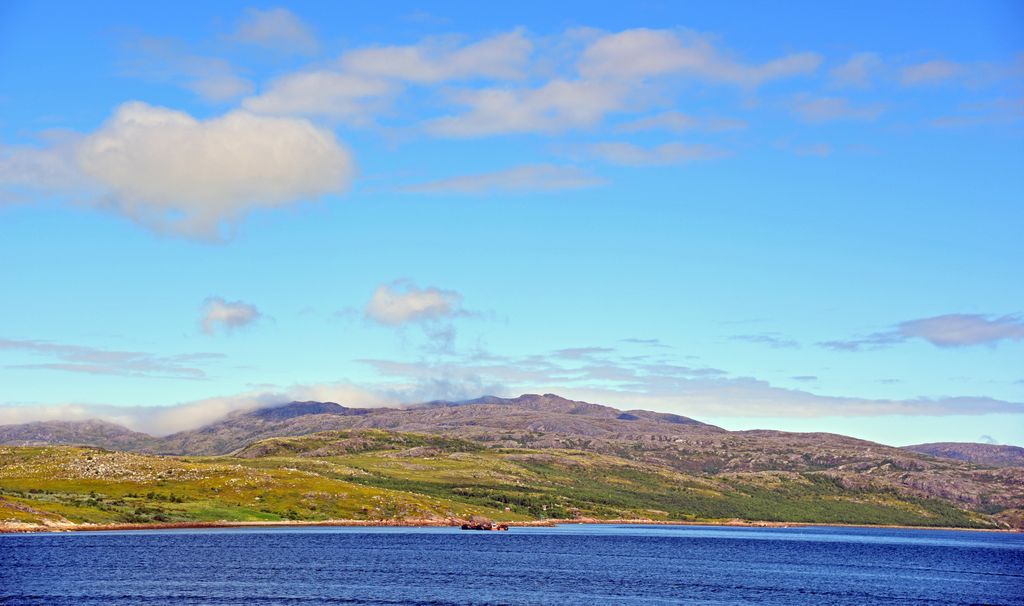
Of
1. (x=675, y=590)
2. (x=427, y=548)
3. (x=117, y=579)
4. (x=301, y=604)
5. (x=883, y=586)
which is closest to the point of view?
(x=301, y=604)

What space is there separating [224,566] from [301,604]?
36877mm

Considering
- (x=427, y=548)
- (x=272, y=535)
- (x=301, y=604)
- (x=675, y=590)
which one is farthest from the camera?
(x=272, y=535)

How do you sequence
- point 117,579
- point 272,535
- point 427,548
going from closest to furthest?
point 117,579
point 427,548
point 272,535

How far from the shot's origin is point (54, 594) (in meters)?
102

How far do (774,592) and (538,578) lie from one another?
102 ft

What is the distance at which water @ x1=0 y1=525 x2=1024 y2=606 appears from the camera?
109312 mm

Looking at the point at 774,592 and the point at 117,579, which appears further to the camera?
the point at 774,592

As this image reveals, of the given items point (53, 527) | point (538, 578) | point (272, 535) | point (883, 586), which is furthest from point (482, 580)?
point (53, 527)

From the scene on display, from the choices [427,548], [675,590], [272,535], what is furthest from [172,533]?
[675,590]

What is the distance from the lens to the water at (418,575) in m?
109

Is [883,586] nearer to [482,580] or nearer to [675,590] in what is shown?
[675,590]

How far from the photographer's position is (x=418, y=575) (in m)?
133

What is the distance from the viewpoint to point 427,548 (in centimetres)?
18375

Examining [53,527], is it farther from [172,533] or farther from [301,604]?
[301,604]
